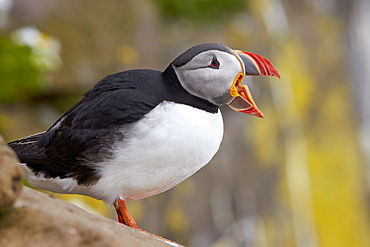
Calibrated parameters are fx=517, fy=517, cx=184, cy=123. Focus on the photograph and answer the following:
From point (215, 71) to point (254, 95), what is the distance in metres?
4.19

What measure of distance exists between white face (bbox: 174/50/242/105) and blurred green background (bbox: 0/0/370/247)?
2085 millimetres

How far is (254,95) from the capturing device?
240 inches

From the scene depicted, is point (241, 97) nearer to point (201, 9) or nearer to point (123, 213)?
point (123, 213)

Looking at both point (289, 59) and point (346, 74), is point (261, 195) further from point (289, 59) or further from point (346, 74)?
point (346, 74)

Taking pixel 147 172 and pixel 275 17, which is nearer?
pixel 147 172

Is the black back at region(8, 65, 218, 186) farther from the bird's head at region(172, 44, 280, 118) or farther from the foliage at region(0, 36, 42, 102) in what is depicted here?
the foliage at region(0, 36, 42, 102)

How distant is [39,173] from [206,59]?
2.65 ft

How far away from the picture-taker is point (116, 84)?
2092 mm

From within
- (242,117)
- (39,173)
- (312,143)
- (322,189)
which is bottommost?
(322,189)

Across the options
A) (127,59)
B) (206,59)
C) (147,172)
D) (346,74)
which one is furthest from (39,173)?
(346,74)

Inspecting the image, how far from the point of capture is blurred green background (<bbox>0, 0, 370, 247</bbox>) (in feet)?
14.7

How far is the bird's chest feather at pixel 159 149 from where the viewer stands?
1896mm

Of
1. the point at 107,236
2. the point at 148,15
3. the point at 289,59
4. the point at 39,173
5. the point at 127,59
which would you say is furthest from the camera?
the point at 289,59

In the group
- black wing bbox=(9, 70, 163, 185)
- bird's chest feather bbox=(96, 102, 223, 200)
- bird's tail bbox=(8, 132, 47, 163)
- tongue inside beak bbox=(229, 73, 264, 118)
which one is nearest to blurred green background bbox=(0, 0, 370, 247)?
bird's tail bbox=(8, 132, 47, 163)
